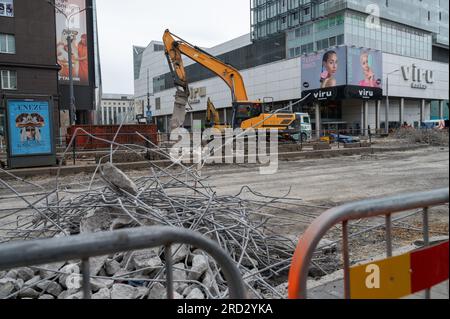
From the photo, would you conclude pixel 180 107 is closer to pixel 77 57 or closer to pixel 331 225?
pixel 331 225

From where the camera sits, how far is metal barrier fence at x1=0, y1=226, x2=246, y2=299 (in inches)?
64.2

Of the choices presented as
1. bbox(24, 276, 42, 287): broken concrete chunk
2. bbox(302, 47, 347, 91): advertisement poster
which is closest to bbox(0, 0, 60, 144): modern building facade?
bbox(302, 47, 347, 91): advertisement poster

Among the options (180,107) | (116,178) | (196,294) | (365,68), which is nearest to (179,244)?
(196,294)

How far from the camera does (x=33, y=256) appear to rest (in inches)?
64.2

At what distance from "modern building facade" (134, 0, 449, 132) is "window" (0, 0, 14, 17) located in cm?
2891

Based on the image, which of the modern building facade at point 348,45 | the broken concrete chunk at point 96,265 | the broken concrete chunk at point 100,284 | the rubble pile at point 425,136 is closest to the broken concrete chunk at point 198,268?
the broken concrete chunk at point 100,284

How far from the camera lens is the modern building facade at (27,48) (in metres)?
39.1

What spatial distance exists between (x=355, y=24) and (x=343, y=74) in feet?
33.4

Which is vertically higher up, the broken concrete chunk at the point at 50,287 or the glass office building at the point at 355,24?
the glass office building at the point at 355,24

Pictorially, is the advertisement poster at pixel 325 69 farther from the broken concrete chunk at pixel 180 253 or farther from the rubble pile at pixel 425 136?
the broken concrete chunk at pixel 180 253

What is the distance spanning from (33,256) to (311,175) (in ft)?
42.0

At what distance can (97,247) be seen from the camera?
173 centimetres

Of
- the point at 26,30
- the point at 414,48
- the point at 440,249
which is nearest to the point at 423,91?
the point at 414,48

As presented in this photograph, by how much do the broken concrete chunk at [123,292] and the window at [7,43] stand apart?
139ft
